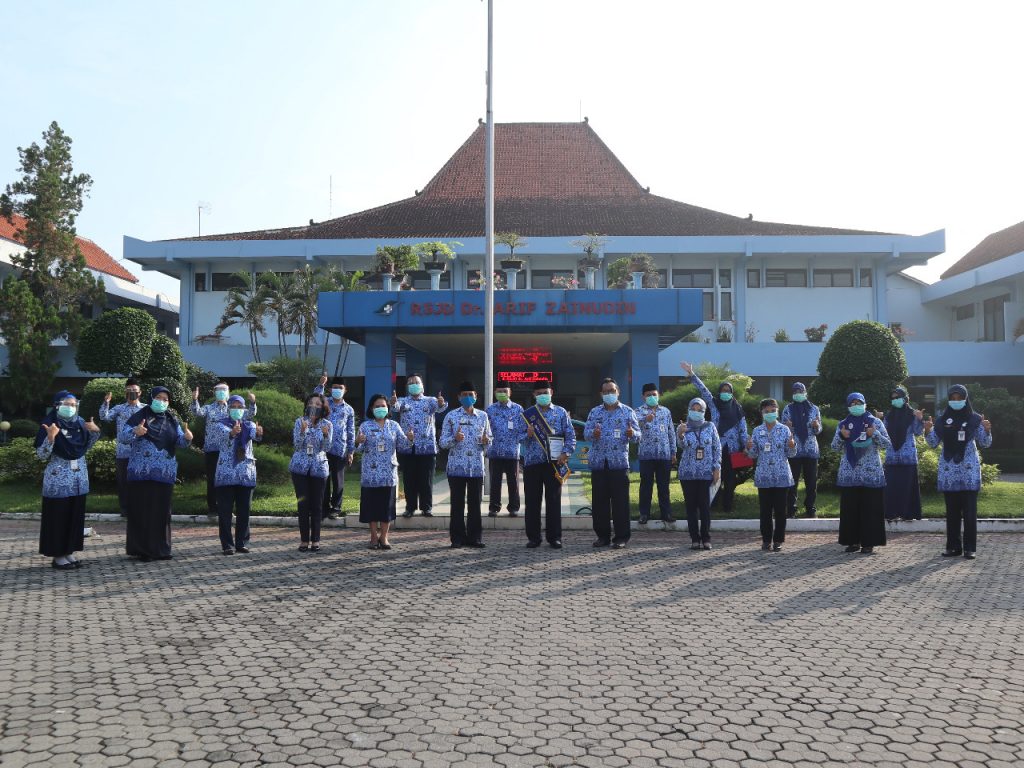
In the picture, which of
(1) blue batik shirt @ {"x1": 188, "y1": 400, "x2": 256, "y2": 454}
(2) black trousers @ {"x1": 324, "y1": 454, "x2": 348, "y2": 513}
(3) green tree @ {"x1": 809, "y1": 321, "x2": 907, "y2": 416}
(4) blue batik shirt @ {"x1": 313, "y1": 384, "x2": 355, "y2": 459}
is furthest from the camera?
(3) green tree @ {"x1": 809, "y1": 321, "x2": 907, "y2": 416}

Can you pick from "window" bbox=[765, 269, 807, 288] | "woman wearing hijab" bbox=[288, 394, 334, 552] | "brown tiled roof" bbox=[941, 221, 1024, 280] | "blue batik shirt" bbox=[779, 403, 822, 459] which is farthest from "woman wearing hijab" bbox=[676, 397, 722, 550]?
"brown tiled roof" bbox=[941, 221, 1024, 280]

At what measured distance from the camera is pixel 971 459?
973cm

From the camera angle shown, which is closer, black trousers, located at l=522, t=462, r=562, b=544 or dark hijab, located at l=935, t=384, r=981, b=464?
dark hijab, located at l=935, t=384, r=981, b=464

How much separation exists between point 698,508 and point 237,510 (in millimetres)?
5409

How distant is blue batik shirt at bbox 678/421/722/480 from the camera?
10358 mm

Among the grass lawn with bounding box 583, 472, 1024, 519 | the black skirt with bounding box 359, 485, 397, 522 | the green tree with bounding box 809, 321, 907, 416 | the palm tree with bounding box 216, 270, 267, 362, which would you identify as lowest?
the grass lawn with bounding box 583, 472, 1024, 519

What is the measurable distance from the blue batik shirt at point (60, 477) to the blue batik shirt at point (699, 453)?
6672 mm

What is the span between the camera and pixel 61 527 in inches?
344

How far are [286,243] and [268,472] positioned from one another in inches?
766

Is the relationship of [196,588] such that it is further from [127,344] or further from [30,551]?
[127,344]

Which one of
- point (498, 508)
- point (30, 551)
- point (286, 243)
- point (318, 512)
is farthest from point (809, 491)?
point (286, 243)

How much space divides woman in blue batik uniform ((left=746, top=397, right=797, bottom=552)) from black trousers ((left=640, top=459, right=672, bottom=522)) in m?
1.35

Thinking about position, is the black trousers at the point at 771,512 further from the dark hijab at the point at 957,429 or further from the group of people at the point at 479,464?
the dark hijab at the point at 957,429

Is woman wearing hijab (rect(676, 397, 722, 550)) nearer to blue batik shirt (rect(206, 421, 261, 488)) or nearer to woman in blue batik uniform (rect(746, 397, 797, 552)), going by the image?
woman in blue batik uniform (rect(746, 397, 797, 552))
